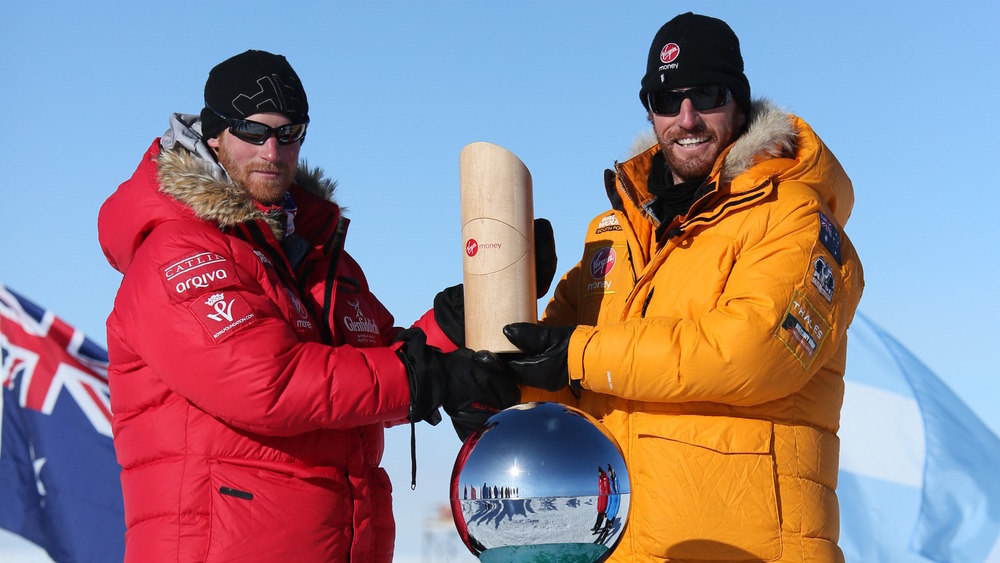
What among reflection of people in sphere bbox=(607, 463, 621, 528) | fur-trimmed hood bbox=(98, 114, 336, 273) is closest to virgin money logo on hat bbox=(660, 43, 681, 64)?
fur-trimmed hood bbox=(98, 114, 336, 273)

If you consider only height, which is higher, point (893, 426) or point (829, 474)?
point (829, 474)

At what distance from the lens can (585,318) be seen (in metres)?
4.70

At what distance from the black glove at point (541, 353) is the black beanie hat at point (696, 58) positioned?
1.10m

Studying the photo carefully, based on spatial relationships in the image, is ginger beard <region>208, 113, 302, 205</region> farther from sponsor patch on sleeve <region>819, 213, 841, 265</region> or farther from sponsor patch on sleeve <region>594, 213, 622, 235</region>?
sponsor patch on sleeve <region>819, 213, 841, 265</region>

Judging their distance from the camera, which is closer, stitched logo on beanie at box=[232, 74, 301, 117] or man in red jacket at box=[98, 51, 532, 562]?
man in red jacket at box=[98, 51, 532, 562]

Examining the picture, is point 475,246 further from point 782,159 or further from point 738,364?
point 782,159

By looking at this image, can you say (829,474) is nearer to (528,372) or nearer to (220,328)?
(528,372)

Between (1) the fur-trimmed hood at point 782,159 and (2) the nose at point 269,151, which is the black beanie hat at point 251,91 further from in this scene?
(1) the fur-trimmed hood at point 782,159

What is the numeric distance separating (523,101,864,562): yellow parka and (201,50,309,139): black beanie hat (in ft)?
4.75

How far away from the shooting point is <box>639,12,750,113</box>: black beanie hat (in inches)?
173

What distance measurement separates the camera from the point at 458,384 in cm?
402

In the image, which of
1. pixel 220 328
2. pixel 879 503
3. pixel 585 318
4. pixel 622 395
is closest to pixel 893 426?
pixel 879 503

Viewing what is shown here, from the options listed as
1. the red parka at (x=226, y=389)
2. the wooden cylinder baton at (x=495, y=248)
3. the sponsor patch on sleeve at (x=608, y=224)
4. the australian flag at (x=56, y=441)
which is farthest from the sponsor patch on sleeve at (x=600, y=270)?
the australian flag at (x=56, y=441)

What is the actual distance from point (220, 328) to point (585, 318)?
1.50m
